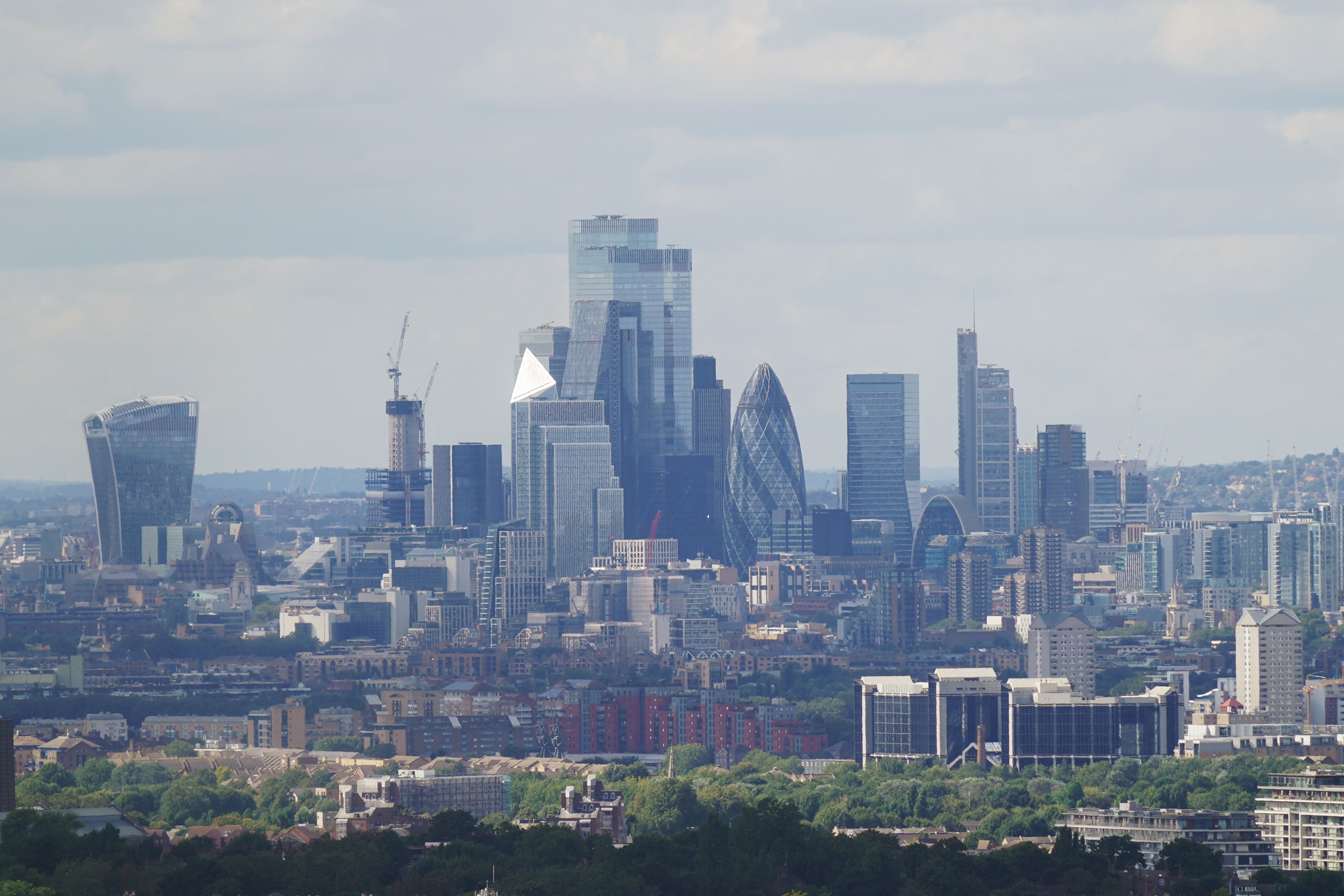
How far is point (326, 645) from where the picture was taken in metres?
190

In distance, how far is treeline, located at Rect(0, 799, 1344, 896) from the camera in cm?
7244

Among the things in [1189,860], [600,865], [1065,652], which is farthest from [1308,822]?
[1065,652]

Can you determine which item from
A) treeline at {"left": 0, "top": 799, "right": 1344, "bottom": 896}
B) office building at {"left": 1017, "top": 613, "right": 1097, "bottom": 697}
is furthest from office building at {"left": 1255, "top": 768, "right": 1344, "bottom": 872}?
office building at {"left": 1017, "top": 613, "right": 1097, "bottom": 697}

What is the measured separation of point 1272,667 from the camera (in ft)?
472

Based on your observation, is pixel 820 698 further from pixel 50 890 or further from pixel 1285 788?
pixel 50 890

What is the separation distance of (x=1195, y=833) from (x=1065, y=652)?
64.2 meters

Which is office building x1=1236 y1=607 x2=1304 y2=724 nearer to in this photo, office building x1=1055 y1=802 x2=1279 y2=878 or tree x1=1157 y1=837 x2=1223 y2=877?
office building x1=1055 y1=802 x2=1279 y2=878

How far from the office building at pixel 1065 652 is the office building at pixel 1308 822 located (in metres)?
59.1

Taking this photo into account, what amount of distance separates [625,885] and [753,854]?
7.12 m

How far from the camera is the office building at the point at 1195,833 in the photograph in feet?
274

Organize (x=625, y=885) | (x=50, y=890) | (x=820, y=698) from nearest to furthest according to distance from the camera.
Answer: (x=50, y=890), (x=625, y=885), (x=820, y=698)

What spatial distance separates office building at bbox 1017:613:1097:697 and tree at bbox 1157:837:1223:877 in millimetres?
62492

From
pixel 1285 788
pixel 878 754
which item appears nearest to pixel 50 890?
pixel 1285 788

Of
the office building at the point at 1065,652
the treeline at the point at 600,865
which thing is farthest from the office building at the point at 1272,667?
the treeline at the point at 600,865
